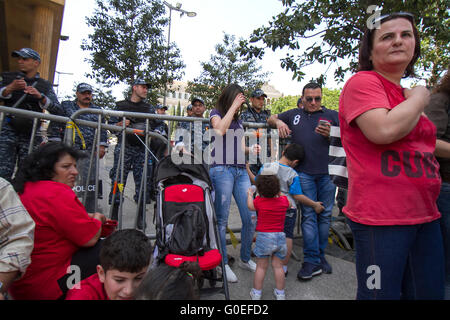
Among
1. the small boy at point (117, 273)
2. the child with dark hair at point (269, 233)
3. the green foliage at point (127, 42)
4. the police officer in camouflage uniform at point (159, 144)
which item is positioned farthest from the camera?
the green foliage at point (127, 42)

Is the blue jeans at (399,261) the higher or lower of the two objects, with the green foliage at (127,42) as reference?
lower

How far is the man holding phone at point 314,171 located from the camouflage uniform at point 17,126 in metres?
2.84

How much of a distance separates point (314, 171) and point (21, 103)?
3.57m

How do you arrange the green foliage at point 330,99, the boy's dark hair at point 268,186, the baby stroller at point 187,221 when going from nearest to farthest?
the baby stroller at point 187,221 < the boy's dark hair at point 268,186 < the green foliage at point 330,99

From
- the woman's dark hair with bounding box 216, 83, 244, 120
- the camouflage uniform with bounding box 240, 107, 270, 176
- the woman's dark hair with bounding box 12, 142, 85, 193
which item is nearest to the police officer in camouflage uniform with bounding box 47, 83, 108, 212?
the woman's dark hair with bounding box 12, 142, 85, 193

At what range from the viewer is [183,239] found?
2.30m

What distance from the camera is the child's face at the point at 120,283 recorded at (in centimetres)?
156

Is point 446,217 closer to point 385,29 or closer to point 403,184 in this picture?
point 403,184

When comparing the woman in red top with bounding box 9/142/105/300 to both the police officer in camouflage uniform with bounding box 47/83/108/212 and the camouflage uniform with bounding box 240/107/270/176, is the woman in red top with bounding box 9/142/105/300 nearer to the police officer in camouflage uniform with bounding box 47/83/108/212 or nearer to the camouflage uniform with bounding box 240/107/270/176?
the police officer in camouflage uniform with bounding box 47/83/108/212

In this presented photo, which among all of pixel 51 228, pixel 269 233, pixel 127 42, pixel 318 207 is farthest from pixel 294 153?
pixel 127 42

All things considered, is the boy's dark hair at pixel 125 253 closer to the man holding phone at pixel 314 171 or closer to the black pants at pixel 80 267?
the black pants at pixel 80 267

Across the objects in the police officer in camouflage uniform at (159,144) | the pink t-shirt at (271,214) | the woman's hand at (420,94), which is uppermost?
the police officer in camouflage uniform at (159,144)

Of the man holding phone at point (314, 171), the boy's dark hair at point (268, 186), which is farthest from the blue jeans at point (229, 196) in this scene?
the man holding phone at point (314, 171)

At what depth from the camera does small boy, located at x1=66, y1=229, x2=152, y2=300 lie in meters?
1.56
